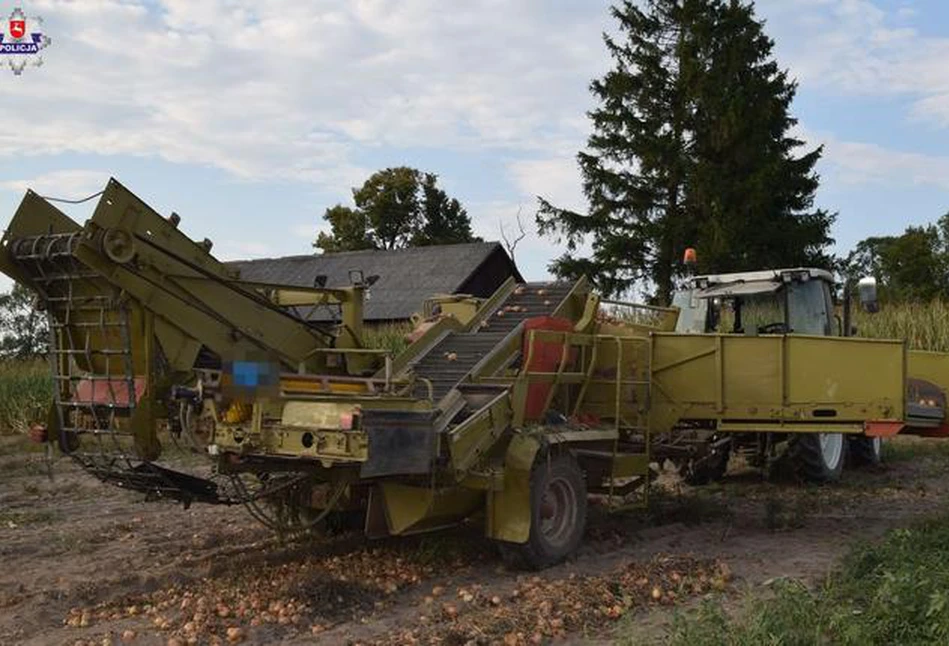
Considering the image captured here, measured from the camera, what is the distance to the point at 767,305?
12.2 meters

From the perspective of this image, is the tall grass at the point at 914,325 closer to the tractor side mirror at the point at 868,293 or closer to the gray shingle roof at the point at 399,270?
the tractor side mirror at the point at 868,293

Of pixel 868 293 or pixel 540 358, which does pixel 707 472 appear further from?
pixel 540 358

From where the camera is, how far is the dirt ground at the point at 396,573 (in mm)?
6188

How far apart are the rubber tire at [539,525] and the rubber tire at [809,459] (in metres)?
4.33

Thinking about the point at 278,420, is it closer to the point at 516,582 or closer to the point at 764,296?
the point at 516,582

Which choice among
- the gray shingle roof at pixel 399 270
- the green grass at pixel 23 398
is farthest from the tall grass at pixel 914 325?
the green grass at pixel 23 398

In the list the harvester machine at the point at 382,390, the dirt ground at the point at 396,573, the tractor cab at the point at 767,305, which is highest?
the tractor cab at the point at 767,305

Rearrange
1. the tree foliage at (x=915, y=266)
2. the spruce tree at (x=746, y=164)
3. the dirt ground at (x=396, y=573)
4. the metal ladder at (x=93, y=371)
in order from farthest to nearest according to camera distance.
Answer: the tree foliage at (x=915, y=266) < the spruce tree at (x=746, y=164) < the metal ladder at (x=93, y=371) < the dirt ground at (x=396, y=573)

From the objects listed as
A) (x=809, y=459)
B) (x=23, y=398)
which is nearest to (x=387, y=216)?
(x=23, y=398)

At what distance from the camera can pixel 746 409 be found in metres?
9.34

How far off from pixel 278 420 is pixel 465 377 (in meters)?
1.79

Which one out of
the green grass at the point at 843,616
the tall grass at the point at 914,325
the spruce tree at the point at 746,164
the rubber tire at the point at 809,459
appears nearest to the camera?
the green grass at the point at 843,616

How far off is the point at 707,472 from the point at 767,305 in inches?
84.5

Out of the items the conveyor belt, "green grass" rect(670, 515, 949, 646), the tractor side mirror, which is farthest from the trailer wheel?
"green grass" rect(670, 515, 949, 646)
